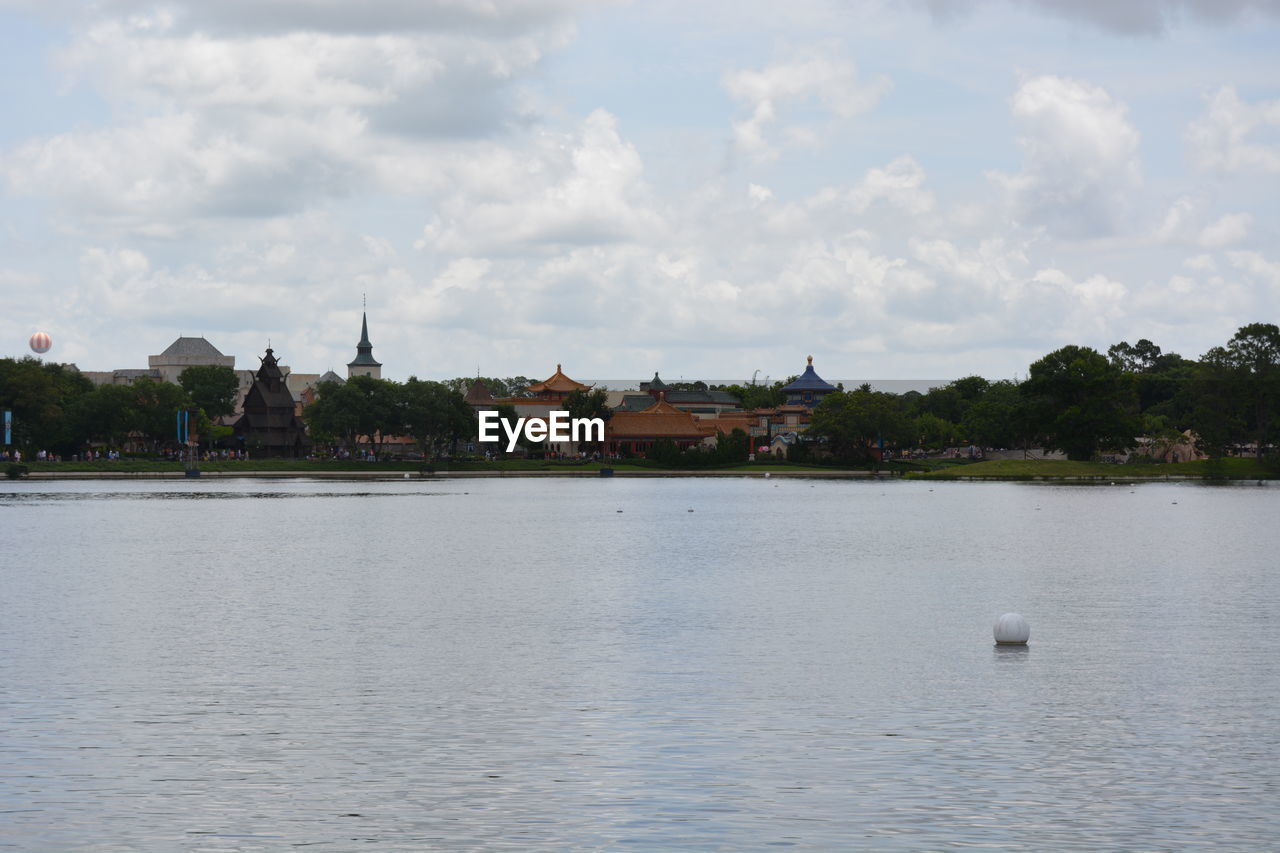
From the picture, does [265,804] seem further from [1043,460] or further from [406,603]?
[1043,460]

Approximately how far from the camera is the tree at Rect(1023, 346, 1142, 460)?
155250mm

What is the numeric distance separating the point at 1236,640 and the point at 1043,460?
145 meters

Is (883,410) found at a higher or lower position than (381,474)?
higher

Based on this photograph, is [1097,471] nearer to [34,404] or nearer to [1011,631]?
[34,404]

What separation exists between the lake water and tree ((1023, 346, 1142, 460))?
332ft

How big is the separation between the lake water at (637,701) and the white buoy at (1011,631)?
1.10 ft

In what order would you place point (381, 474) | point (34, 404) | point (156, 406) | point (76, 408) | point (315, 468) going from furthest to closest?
1. point (315, 468)
2. point (381, 474)
3. point (156, 406)
4. point (76, 408)
5. point (34, 404)

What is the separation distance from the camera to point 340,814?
16062mm

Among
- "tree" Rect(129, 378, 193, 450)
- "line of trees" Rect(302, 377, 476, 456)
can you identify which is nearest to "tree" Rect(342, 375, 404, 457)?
"line of trees" Rect(302, 377, 476, 456)

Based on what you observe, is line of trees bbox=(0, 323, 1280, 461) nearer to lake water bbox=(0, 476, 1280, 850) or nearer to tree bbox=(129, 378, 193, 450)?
tree bbox=(129, 378, 193, 450)

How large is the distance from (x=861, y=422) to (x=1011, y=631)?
508 ft

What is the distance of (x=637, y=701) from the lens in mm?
23469

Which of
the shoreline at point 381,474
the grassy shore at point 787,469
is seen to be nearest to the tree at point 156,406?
the grassy shore at point 787,469

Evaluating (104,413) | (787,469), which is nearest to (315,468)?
(104,413)
